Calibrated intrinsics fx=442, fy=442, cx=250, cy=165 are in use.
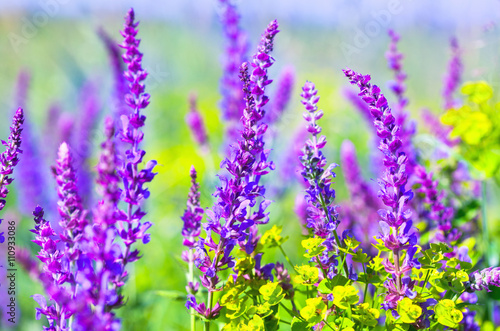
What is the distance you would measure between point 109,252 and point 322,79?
7.40 m

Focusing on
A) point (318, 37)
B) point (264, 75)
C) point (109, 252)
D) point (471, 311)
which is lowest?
point (471, 311)

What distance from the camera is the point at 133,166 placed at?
808 millimetres

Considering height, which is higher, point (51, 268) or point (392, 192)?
point (392, 192)

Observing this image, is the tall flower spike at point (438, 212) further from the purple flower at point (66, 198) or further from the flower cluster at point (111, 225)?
the purple flower at point (66, 198)

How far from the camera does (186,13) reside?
7.18m

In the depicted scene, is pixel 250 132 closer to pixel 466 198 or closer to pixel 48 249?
pixel 48 249

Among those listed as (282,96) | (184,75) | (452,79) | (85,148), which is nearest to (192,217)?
(452,79)

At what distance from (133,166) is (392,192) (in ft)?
1.60

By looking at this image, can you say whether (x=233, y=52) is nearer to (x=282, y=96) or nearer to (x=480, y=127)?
(x=282, y=96)

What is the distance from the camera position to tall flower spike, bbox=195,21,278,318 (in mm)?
832

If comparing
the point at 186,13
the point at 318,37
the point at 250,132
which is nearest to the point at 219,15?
the point at 250,132

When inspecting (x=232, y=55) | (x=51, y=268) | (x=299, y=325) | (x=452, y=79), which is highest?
(x=232, y=55)

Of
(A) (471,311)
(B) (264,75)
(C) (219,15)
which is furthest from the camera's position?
(C) (219,15)

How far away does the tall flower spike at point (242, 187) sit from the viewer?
832mm
